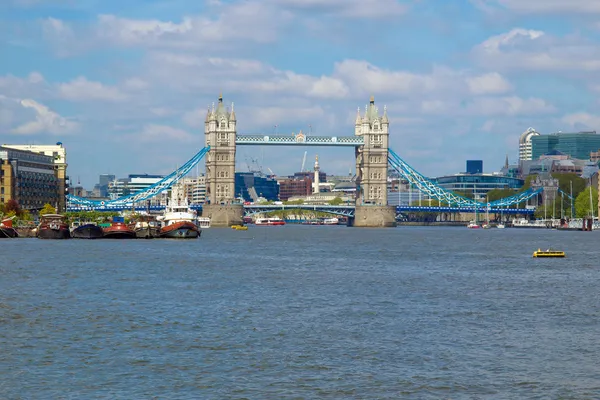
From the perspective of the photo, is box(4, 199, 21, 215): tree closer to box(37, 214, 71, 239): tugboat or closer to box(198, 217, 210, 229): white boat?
box(37, 214, 71, 239): tugboat

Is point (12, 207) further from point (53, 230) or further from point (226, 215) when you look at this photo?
point (226, 215)

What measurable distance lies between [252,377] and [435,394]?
14.7 feet

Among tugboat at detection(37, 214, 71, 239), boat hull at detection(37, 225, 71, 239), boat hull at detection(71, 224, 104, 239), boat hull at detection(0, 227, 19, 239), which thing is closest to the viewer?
tugboat at detection(37, 214, 71, 239)

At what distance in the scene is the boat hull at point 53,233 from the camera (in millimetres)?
110312

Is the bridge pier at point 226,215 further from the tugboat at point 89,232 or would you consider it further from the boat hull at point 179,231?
the tugboat at point 89,232

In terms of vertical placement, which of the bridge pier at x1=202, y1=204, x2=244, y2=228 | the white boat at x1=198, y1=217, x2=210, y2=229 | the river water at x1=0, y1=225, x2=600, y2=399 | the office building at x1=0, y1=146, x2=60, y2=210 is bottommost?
the river water at x1=0, y1=225, x2=600, y2=399

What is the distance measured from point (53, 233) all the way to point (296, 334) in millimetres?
80148

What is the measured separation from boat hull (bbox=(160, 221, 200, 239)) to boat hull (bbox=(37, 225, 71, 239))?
386 inches

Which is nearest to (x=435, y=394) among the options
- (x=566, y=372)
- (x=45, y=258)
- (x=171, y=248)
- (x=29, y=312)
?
(x=566, y=372)

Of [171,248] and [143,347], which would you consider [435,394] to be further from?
[171,248]

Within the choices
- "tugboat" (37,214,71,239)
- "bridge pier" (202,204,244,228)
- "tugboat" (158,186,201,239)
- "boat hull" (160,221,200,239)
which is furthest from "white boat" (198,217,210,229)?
"tugboat" (37,214,71,239)

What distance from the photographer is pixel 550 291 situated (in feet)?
160

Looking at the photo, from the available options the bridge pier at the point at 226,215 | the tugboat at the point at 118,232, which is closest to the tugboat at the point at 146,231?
the tugboat at the point at 118,232

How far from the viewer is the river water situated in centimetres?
2627
